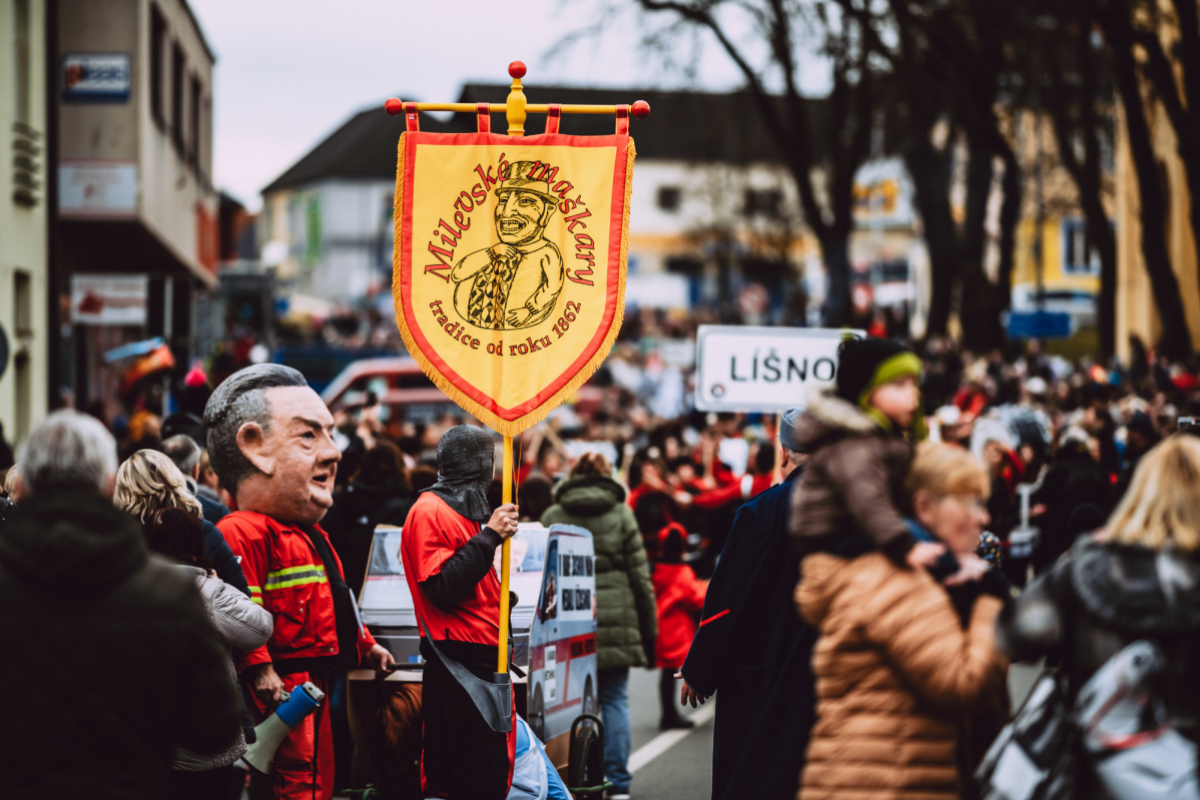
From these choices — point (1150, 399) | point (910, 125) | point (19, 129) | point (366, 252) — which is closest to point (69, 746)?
point (1150, 399)

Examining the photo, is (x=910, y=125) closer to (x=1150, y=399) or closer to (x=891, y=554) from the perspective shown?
(x=1150, y=399)

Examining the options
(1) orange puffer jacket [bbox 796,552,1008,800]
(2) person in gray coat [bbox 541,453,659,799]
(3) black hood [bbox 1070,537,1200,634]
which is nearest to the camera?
(3) black hood [bbox 1070,537,1200,634]

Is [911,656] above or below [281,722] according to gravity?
above

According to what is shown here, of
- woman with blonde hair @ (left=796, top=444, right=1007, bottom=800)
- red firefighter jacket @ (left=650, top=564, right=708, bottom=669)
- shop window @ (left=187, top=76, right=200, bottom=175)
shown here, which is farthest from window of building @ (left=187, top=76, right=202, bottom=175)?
woman with blonde hair @ (left=796, top=444, right=1007, bottom=800)

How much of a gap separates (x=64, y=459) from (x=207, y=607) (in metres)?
1.56

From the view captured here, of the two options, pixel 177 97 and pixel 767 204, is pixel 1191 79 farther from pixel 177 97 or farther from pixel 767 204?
pixel 767 204

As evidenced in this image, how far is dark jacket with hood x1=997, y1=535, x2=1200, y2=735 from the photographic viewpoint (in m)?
3.35

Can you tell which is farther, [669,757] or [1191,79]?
[1191,79]

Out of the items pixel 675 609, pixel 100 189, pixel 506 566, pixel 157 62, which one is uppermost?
pixel 157 62

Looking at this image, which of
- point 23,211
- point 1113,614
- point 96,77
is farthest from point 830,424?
point 96,77

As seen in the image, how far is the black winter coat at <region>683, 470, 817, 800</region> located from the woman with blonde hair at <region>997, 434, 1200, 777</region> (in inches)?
49.4

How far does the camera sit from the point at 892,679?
357 cm

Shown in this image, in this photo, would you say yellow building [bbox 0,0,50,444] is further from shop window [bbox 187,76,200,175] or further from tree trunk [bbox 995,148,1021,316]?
tree trunk [bbox 995,148,1021,316]

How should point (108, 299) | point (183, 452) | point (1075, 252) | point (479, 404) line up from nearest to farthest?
1. point (479, 404)
2. point (183, 452)
3. point (108, 299)
4. point (1075, 252)
